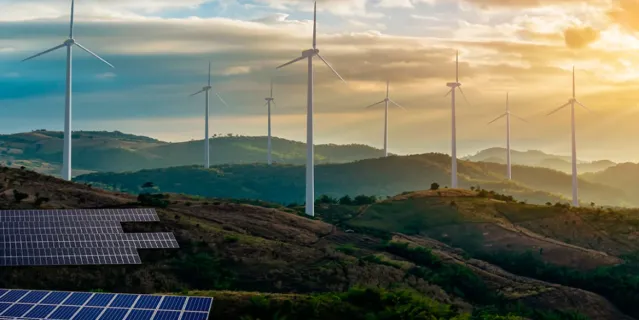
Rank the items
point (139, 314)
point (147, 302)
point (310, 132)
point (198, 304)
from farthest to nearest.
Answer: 1. point (310, 132)
2. point (198, 304)
3. point (147, 302)
4. point (139, 314)

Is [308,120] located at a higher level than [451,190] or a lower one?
higher

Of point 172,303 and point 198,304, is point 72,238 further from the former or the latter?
point 198,304

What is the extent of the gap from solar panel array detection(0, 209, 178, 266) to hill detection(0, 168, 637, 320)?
3.72 feet

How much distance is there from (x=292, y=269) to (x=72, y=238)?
20613 mm

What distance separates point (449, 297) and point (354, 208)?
51500 mm

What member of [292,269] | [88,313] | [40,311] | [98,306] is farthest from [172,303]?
[292,269]

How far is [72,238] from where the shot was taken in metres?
78.5

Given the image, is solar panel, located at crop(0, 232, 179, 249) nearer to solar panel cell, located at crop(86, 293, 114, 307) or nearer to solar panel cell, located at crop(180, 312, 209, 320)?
solar panel cell, located at crop(86, 293, 114, 307)

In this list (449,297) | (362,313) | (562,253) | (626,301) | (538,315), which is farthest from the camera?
(562,253)

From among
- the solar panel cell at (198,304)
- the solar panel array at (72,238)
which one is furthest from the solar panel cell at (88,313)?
the solar panel array at (72,238)

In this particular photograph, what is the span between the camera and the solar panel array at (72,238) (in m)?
73.6

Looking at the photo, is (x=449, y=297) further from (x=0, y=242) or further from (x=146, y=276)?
(x=0, y=242)

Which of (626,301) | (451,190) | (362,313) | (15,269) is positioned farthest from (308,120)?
(362,313)

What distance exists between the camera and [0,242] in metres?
74.9
